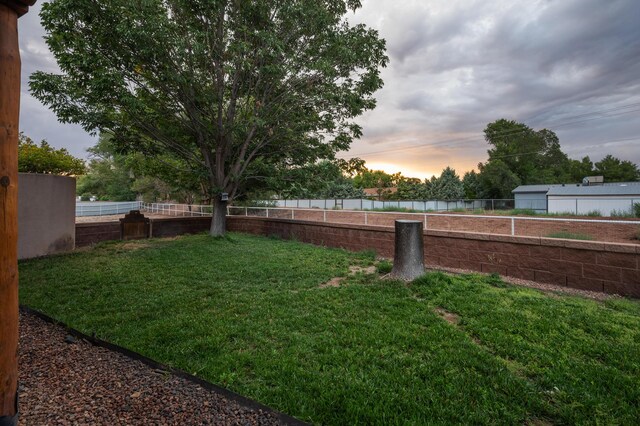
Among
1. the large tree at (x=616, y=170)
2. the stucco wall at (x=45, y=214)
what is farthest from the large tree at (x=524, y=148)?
the stucco wall at (x=45, y=214)

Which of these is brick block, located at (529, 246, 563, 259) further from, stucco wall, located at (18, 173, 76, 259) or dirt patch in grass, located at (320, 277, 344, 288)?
stucco wall, located at (18, 173, 76, 259)

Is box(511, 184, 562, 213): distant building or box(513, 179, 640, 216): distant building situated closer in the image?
box(513, 179, 640, 216): distant building

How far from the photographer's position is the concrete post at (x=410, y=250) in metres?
5.20

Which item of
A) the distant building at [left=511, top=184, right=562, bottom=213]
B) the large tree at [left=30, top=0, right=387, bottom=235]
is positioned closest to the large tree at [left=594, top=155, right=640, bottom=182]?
the distant building at [left=511, top=184, right=562, bottom=213]

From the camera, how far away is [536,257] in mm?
5516

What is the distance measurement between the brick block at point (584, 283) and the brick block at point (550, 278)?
0.08 m

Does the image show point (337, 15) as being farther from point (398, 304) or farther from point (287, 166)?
point (398, 304)

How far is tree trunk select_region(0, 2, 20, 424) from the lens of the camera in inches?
49.9

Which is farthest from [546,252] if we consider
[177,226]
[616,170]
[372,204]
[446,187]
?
[616,170]

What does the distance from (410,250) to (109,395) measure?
14.5ft

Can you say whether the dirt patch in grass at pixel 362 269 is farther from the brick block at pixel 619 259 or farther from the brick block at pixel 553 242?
the brick block at pixel 619 259

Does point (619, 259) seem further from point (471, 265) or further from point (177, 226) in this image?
point (177, 226)

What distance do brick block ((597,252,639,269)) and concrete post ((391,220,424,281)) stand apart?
9.12 feet

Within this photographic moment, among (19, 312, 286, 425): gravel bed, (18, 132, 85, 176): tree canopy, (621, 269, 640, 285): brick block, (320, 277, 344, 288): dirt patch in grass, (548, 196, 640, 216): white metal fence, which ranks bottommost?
(320, 277, 344, 288): dirt patch in grass
